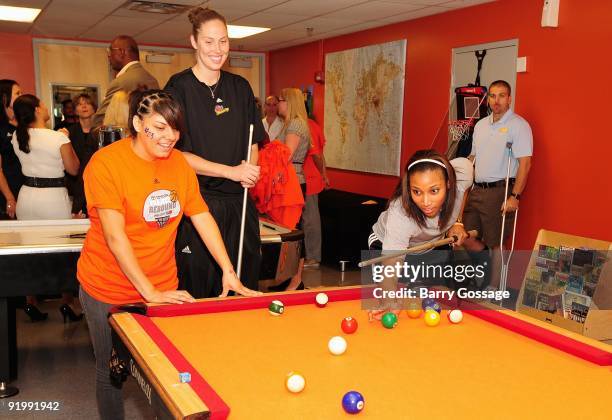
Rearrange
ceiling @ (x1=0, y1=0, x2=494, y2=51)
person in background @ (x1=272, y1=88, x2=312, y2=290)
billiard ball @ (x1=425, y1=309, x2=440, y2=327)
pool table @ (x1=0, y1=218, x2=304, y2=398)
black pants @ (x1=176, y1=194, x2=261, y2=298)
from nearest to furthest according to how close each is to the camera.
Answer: billiard ball @ (x1=425, y1=309, x2=440, y2=327) → black pants @ (x1=176, y1=194, x2=261, y2=298) → pool table @ (x1=0, y1=218, x2=304, y2=398) → person in background @ (x1=272, y1=88, x2=312, y2=290) → ceiling @ (x1=0, y1=0, x2=494, y2=51)

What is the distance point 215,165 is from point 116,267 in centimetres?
58

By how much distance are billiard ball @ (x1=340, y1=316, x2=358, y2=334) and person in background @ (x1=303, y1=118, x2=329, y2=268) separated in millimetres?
3582

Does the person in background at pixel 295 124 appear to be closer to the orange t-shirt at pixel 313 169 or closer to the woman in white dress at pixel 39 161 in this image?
the orange t-shirt at pixel 313 169

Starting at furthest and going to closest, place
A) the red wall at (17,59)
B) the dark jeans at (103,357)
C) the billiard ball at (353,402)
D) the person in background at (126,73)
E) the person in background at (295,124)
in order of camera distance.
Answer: the red wall at (17,59) → the person in background at (295,124) → the person in background at (126,73) → the dark jeans at (103,357) → the billiard ball at (353,402)

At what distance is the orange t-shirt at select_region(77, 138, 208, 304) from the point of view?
6.62 feet

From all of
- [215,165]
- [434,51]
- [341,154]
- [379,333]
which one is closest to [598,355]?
[379,333]

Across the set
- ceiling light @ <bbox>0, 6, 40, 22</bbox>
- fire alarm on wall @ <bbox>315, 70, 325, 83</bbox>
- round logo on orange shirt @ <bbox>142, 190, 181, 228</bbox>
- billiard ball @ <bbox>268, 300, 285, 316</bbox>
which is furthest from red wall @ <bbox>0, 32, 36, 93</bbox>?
billiard ball @ <bbox>268, 300, 285, 316</bbox>

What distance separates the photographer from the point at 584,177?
454 centimetres

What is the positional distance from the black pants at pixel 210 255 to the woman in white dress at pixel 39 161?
174 centimetres

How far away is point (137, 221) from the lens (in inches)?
83.1

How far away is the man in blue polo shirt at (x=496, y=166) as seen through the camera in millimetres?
4672

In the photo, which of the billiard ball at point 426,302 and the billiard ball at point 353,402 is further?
the billiard ball at point 426,302

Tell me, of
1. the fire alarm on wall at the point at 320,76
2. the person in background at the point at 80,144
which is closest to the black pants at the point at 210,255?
the person in background at the point at 80,144

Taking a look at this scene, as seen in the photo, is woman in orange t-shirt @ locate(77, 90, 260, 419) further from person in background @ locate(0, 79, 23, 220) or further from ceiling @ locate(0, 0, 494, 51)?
ceiling @ locate(0, 0, 494, 51)
